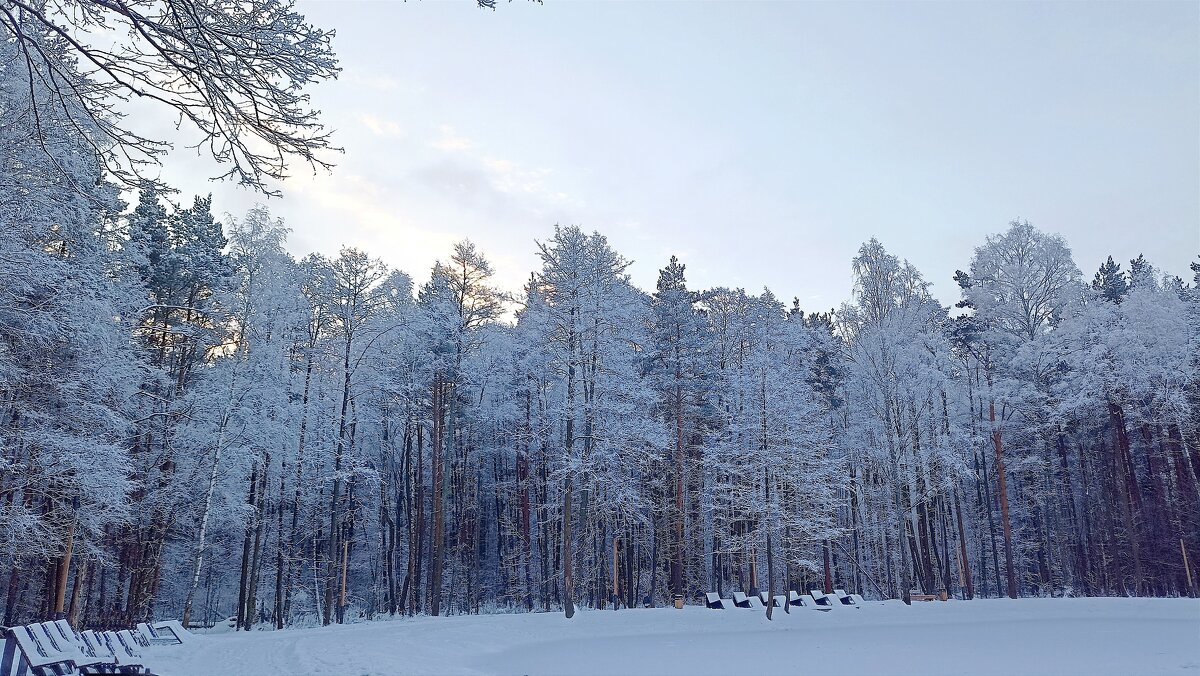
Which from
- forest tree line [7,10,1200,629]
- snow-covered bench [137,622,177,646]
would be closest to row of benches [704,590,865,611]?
forest tree line [7,10,1200,629]

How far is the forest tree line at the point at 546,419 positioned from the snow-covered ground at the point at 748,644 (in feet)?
10.0

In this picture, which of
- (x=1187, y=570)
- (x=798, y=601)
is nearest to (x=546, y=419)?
(x=798, y=601)

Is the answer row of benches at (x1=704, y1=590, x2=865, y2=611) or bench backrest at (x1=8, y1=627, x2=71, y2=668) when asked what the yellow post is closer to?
row of benches at (x1=704, y1=590, x2=865, y2=611)

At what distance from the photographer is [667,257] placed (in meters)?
33.9

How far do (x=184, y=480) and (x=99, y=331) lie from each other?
896 cm

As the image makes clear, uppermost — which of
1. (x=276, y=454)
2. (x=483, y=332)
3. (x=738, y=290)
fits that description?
(x=738, y=290)

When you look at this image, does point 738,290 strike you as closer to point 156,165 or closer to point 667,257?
point 667,257

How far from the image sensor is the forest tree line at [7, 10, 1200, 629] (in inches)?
710

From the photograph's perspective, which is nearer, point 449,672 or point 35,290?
point 449,672

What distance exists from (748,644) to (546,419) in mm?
14355

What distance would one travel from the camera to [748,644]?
1658 centimetres

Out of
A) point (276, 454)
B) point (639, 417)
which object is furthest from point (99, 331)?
point (639, 417)

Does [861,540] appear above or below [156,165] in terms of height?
below

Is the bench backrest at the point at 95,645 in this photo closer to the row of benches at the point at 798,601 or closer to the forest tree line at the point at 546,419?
the forest tree line at the point at 546,419
